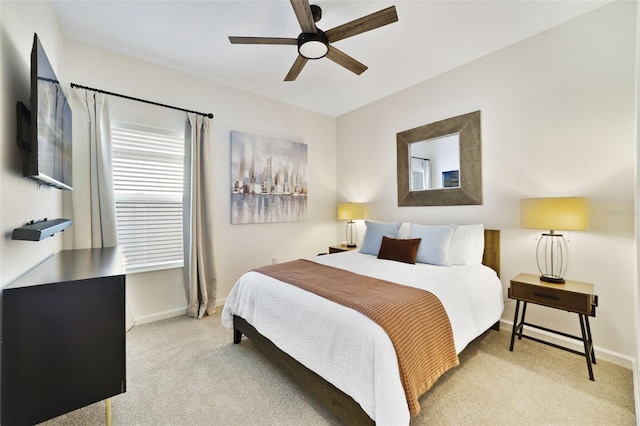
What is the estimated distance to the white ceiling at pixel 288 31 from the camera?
7.14 ft

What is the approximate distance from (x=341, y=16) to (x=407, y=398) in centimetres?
279

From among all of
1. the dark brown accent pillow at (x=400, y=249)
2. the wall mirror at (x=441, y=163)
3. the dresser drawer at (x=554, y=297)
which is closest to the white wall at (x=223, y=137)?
the wall mirror at (x=441, y=163)

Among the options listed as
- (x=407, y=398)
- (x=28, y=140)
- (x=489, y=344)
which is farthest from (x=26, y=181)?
(x=489, y=344)

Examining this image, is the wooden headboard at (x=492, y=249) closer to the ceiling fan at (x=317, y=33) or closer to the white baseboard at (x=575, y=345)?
the white baseboard at (x=575, y=345)

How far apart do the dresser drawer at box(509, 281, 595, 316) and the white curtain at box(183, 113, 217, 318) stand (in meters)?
3.17

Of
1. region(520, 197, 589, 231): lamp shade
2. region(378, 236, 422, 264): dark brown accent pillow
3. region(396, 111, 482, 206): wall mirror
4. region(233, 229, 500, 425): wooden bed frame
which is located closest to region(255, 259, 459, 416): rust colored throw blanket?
region(233, 229, 500, 425): wooden bed frame

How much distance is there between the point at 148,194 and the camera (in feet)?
9.89

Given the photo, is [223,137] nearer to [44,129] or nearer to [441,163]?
[44,129]

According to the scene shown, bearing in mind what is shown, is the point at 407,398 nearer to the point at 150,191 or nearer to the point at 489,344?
the point at 489,344

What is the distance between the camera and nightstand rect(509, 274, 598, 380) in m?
1.96

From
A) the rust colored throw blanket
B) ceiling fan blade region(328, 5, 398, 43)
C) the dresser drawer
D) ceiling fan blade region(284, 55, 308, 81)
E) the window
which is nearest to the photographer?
the rust colored throw blanket

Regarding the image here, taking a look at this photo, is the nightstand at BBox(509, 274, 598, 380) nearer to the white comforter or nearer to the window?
the white comforter

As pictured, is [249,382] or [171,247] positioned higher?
[171,247]

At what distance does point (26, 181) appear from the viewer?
1500mm
